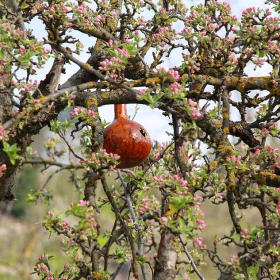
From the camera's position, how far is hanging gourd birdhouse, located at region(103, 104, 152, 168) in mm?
3621

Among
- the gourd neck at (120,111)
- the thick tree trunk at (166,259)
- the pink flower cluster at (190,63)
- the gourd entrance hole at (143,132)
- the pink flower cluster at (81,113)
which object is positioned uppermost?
the pink flower cluster at (190,63)

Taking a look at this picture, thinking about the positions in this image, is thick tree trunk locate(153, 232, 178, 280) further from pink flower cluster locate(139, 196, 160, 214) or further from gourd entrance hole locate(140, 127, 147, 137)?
gourd entrance hole locate(140, 127, 147, 137)

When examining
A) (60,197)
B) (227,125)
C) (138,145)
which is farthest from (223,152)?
(60,197)

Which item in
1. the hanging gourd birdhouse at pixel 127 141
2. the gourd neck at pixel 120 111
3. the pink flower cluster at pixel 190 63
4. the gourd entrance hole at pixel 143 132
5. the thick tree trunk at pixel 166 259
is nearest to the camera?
the pink flower cluster at pixel 190 63

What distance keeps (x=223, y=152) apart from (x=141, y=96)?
0.83 meters

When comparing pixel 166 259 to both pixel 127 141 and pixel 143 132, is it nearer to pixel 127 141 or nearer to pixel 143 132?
pixel 143 132

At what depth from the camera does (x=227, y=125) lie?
3410mm

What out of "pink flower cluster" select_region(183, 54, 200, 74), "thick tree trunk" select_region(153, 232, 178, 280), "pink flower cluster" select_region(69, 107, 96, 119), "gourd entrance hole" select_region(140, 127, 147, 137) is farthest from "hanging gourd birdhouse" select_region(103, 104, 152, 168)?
"thick tree trunk" select_region(153, 232, 178, 280)

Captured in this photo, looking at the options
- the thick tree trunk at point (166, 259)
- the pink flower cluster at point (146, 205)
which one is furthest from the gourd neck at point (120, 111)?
the thick tree trunk at point (166, 259)

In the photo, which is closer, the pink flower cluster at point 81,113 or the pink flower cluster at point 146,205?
the pink flower cluster at point 81,113

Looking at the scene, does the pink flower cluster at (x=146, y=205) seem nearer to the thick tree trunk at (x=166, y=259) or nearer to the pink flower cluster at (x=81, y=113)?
the thick tree trunk at (x=166, y=259)

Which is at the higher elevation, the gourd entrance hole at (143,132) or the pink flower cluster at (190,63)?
the pink flower cluster at (190,63)

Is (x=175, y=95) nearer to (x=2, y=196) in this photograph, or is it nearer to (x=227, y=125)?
(x=227, y=125)

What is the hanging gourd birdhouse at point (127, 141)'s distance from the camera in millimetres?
3621
